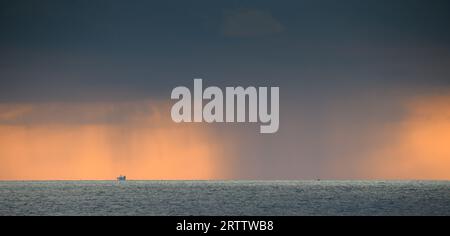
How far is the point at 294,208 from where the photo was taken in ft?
493
